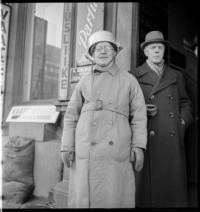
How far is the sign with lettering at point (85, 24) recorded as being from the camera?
3.47 m

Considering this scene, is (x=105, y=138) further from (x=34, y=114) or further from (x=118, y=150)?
(x=34, y=114)

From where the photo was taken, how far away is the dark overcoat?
271 centimetres

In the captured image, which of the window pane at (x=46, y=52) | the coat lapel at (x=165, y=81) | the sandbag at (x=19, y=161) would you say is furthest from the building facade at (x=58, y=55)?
the coat lapel at (x=165, y=81)

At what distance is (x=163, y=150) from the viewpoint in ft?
8.93

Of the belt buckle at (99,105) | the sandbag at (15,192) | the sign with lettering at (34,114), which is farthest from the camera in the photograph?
A: the sign with lettering at (34,114)

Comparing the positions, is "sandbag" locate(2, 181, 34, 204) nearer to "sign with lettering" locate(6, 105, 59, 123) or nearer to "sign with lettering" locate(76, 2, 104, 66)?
"sign with lettering" locate(6, 105, 59, 123)

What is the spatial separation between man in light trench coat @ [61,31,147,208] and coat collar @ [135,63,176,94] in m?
0.35

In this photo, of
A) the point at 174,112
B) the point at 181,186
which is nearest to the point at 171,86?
the point at 174,112

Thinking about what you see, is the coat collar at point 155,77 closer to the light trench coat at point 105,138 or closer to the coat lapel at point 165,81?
the coat lapel at point 165,81

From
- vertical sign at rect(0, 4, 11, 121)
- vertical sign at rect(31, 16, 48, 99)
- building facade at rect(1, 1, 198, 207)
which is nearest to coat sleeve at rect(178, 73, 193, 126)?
building facade at rect(1, 1, 198, 207)

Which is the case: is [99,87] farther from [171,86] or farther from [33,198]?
[33,198]

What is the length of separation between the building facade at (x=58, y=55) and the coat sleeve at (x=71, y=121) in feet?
3.16

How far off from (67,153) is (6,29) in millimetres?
3340

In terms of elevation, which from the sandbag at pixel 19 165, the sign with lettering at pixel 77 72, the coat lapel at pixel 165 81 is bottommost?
the sandbag at pixel 19 165
